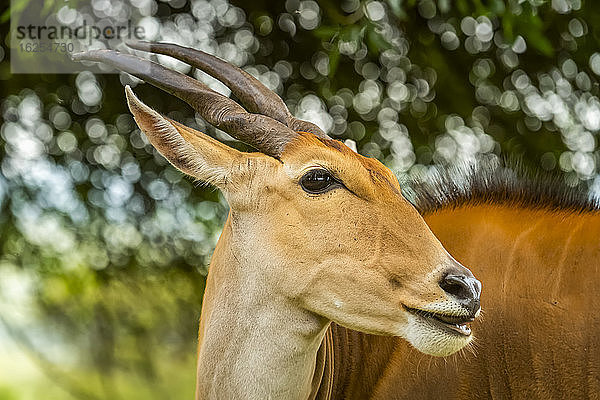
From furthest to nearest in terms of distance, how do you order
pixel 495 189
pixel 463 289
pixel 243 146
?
pixel 243 146
pixel 495 189
pixel 463 289

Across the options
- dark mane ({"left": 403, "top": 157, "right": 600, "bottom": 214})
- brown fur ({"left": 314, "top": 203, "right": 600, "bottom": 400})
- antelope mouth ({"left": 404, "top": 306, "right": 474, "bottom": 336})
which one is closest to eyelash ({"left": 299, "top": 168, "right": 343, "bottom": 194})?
antelope mouth ({"left": 404, "top": 306, "right": 474, "bottom": 336})

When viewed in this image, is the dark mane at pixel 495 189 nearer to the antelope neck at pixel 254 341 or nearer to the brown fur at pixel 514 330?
the brown fur at pixel 514 330

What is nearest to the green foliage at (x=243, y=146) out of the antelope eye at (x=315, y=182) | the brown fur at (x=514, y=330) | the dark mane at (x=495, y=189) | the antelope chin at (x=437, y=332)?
the dark mane at (x=495, y=189)

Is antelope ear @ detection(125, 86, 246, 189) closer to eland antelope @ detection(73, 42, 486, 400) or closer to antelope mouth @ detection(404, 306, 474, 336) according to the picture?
eland antelope @ detection(73, 42, 486, 400)

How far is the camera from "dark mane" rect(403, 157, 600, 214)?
127 inches

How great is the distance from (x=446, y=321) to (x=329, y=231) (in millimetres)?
526

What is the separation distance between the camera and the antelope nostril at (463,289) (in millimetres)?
2441

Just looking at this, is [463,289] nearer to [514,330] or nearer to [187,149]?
[514,330]

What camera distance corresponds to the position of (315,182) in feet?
8.83

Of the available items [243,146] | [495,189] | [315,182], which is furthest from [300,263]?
[243,146]

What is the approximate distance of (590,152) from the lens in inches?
258

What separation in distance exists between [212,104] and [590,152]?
469cm

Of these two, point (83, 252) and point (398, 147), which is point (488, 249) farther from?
point (83, 252)

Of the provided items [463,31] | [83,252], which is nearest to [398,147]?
[463,31]
